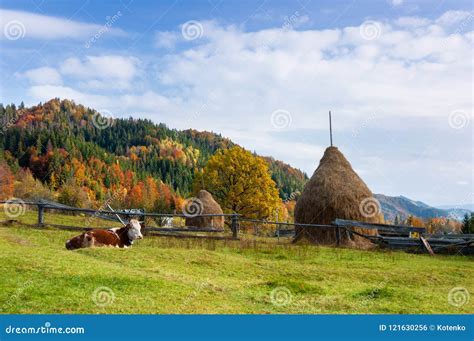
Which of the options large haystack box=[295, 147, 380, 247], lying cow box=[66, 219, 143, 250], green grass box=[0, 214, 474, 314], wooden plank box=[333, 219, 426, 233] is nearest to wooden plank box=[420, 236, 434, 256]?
wooden plank box=[333, 219, 426, 233]

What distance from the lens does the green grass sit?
33.0 ft

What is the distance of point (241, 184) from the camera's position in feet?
175

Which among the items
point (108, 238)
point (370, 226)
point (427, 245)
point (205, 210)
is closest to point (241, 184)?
point (205, 210)

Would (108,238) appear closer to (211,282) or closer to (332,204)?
(211,282)

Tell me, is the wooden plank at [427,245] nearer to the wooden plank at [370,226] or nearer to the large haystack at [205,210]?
the wooden plank at [370,226]

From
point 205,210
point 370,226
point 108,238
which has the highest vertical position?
point 205,210

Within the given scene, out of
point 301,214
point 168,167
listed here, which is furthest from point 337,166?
point 168,167

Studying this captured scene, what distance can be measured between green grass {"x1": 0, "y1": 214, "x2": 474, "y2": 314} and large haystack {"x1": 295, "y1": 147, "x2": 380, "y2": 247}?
26.8 ft

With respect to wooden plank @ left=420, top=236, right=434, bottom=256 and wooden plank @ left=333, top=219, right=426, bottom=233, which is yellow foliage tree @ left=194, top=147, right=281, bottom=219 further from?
wooden plank @ left=420, top=236, right=434, bottom=256

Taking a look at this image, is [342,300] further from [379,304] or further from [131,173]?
[131,173]

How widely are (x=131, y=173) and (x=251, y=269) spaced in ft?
476

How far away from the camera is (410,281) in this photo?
1588 cm

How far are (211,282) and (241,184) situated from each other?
4022 cm

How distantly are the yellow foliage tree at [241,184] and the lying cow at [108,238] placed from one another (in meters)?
32.2
